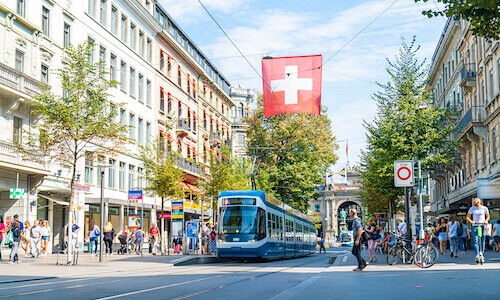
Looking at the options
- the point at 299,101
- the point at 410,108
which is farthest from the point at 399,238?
the point at 410,108

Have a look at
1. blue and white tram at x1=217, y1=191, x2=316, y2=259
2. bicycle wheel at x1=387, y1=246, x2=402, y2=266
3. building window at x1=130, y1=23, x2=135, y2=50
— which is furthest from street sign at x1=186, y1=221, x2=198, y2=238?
building window at x1=130, y1=23, x2=135, y2=50

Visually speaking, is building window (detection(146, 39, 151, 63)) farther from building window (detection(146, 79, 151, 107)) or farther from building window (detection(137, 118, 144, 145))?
building window (detection(137, 118, 144, 145))

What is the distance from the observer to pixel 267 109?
21.3 m

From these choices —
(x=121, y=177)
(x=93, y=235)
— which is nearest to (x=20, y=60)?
(x=93, y=235)

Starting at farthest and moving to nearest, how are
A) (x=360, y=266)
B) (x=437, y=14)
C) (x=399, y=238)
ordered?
(x=399, y=238) → (x=360, y=266) → (x=437, y=14)

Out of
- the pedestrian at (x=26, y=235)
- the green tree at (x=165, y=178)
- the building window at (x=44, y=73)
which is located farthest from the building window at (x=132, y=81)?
the pedestrian at (x=26, y=235)

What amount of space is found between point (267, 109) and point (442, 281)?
34.5ft

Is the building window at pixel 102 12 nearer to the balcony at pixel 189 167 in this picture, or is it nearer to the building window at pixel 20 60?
the building window at pixel 20 60

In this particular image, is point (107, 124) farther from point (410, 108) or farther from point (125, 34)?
point (125, 34)

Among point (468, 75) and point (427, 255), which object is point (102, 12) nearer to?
point (468, 75)

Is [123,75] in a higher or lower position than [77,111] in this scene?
higher

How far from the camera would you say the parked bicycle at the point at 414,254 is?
16.9 meters

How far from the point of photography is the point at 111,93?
1661 inches

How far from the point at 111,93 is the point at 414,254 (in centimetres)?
2880
